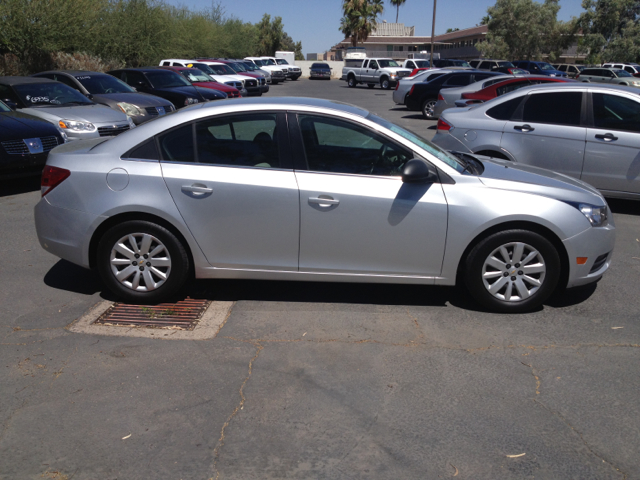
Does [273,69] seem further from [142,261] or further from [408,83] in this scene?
[142,261]

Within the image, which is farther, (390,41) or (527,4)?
(390,41)

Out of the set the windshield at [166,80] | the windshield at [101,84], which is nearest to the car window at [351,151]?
the windshield at [101,84]

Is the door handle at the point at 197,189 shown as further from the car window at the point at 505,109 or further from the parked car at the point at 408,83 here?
the parked car at the point at 408,83

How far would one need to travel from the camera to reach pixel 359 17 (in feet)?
214

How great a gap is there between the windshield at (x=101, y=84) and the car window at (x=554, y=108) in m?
10.2

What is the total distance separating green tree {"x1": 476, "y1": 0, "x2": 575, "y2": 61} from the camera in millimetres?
52031

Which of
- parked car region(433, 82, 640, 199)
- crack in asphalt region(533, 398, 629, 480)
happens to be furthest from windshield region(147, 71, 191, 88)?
crack in asphalt region(533, 398, 629, 480)

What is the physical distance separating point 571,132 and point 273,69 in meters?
38.1

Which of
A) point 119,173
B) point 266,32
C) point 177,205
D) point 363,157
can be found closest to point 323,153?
point 363,157

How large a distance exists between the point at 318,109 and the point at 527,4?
54.3 metres

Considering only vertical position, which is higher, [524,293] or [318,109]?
[318,109]

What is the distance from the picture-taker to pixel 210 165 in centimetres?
470

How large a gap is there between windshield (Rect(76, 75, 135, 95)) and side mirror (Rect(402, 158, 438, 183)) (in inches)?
453

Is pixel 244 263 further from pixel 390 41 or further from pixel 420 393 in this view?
pixel 390 41
